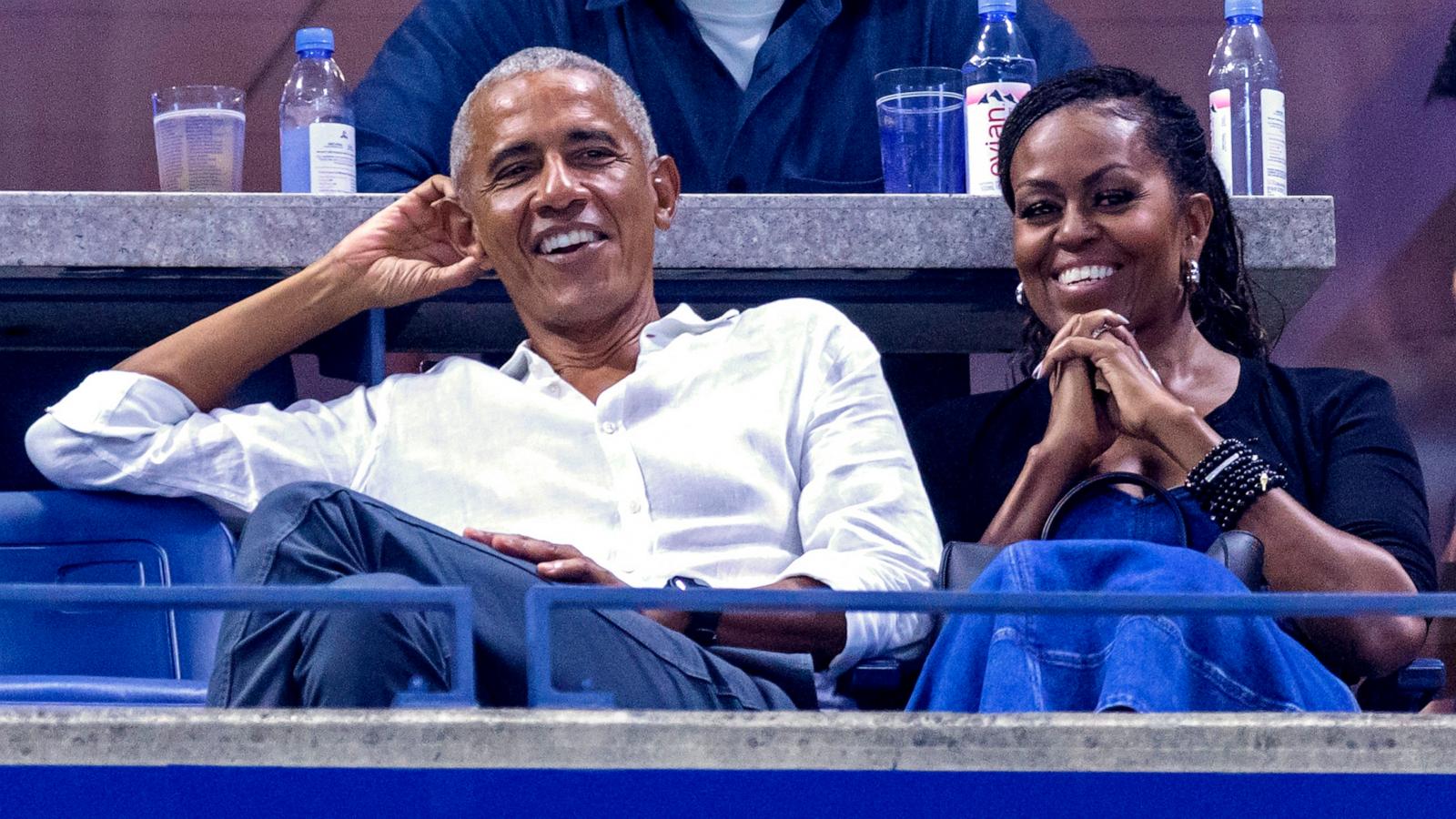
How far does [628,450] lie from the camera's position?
1.97m

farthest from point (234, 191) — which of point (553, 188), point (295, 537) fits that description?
point (295, 537)

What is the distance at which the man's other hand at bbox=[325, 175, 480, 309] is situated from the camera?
6.68 ft

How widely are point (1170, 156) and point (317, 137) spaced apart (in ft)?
2.92

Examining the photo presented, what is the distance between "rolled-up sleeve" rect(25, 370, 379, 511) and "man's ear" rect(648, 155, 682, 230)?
0.34 metres

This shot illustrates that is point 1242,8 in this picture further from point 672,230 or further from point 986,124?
point 672,230

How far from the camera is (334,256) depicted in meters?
2.04

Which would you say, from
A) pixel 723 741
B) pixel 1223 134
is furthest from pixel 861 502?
pixel 723 741

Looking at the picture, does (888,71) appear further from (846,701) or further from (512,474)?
(846,701)

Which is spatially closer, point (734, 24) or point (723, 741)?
point (723, 741)

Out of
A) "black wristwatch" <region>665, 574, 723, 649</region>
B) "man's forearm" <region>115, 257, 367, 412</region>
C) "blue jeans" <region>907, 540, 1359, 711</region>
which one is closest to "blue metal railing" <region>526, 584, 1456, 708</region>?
"blue jeans" <region>907, 540, 1359, 711</region>

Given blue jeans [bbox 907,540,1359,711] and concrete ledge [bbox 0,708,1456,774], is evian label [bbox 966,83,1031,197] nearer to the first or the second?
blue jeans [bbox 907,540,1359,711]

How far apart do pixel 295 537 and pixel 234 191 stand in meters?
0.91

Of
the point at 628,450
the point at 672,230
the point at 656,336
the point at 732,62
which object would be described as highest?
the point at 732,62

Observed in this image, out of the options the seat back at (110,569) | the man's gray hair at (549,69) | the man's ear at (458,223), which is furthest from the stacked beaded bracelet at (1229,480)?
the seat back at (110,569)
